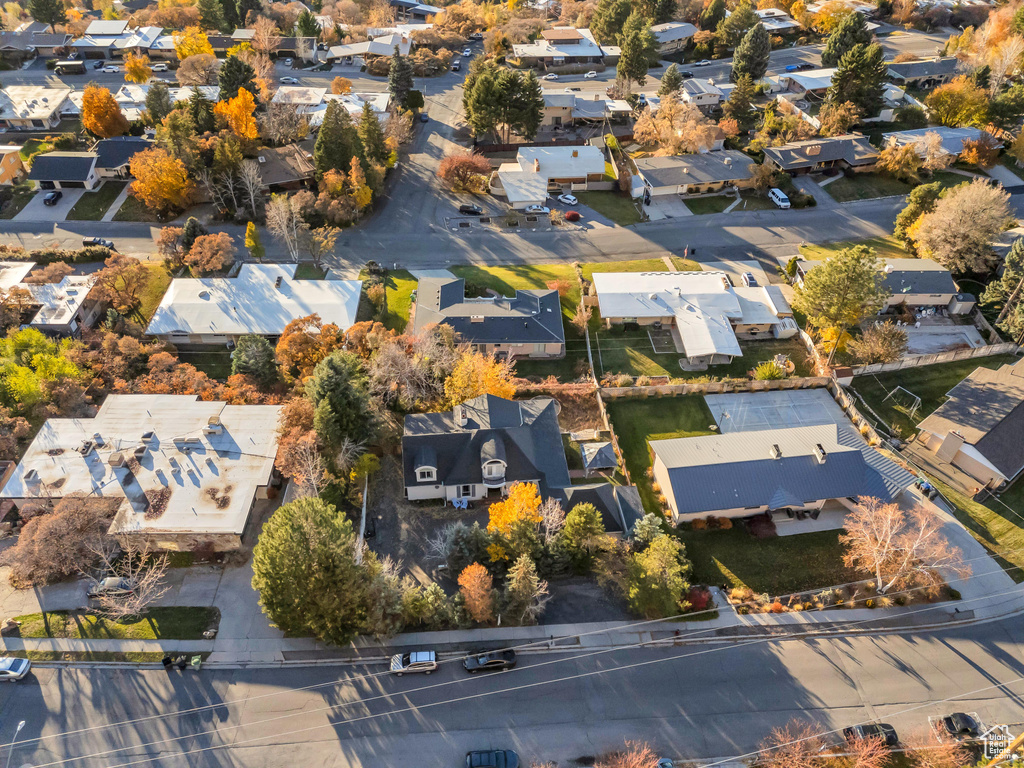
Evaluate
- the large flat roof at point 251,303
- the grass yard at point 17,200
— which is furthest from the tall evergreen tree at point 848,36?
the grass yard at point 17,200

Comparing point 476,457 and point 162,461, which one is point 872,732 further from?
point 162,461

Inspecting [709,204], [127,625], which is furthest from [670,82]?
[127,625]

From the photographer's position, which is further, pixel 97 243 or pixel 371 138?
pixel 371 138

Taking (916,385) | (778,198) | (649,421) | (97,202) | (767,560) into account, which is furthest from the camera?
(778,198)

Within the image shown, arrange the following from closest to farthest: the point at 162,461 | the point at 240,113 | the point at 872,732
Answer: the point at 872,732, the point at 162,461, the point at 240,113

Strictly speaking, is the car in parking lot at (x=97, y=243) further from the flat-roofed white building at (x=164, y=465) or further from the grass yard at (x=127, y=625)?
the grass yard at (x=127, y=625)

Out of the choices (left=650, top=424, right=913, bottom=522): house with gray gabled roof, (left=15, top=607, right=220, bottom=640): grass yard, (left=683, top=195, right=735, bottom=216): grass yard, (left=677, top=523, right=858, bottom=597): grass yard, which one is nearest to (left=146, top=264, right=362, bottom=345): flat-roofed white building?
(left=15, top=607, right=220, bottom=640): grass yard

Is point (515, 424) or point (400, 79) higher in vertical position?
point (400, 79)

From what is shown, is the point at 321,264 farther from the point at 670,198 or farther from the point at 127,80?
the point at 127,80
